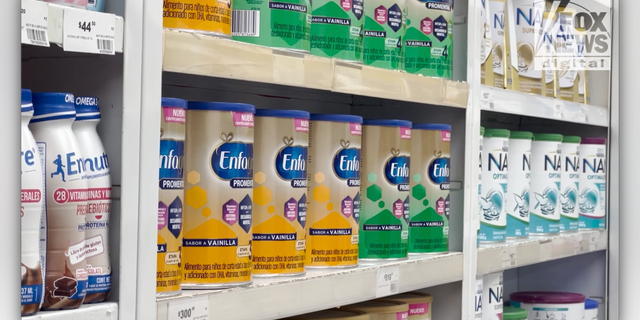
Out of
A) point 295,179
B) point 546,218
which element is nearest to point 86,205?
point 295,179

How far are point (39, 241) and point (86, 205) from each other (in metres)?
0.08

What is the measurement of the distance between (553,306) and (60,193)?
6.14 ft

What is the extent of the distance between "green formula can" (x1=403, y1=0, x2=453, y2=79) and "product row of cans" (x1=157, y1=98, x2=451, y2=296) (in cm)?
15

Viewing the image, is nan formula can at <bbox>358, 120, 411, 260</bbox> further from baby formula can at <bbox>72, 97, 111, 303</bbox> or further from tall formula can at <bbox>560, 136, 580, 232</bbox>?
tall formula can at <bbox>560, 136, 580, 232</bbox>

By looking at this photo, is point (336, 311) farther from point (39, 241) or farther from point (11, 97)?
point (11, 97)

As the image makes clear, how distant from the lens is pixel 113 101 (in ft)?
3.11

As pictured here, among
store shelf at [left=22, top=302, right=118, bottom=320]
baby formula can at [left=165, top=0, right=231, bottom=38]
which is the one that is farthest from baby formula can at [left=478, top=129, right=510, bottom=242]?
store shelf at [left=22, top=302, right=118, bottom=320]

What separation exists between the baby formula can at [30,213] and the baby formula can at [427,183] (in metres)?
1.01

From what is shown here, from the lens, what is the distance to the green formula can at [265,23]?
1235 millimetres

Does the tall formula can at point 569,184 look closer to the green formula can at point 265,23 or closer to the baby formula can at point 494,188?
the baby formula can at point 494,188

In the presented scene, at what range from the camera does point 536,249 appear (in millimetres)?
2137

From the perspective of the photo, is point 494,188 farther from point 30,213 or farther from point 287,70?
point 30,213

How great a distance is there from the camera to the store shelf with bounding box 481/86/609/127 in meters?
1.92

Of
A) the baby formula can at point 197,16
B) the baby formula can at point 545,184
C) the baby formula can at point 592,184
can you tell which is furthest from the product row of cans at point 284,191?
the baby formula can at point 592,184
